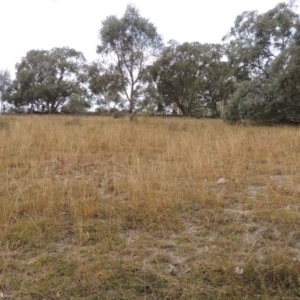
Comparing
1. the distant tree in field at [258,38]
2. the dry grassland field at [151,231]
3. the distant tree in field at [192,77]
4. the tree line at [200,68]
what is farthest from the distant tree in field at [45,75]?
the dry grassland field at [151,231]

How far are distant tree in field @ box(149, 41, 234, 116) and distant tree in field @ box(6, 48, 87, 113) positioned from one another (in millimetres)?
12375

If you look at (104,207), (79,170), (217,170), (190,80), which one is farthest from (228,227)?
(190,80)

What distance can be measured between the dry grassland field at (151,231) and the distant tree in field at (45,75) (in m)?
30.8

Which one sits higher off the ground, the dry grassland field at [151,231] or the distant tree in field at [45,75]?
the distant tree in field at [45,75]

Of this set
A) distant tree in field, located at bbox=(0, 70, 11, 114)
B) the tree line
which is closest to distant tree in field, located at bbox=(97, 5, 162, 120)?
the tree line

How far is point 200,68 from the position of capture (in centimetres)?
2984

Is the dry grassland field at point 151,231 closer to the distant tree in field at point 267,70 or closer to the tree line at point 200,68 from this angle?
the tree line at point 200,68

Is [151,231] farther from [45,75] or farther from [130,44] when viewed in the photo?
[45,75]

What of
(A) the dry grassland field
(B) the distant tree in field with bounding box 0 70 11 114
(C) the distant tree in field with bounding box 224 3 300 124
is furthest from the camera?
(B) the distant tree in field with bounding box 0 70 11 114

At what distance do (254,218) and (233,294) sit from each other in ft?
3.98

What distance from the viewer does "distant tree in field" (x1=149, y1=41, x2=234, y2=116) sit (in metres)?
27.5

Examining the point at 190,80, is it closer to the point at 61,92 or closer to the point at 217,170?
the point at 61,92

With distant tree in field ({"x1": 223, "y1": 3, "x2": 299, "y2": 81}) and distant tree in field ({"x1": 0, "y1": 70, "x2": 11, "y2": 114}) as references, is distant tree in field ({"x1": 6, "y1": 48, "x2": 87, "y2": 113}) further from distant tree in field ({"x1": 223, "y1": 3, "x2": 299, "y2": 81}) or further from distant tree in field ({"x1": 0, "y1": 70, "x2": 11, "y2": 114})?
distant tree in field ({"x1": 223, "y1": 3, "x2": 299, "y2": 81})

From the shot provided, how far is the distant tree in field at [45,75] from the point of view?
32.0 metres
